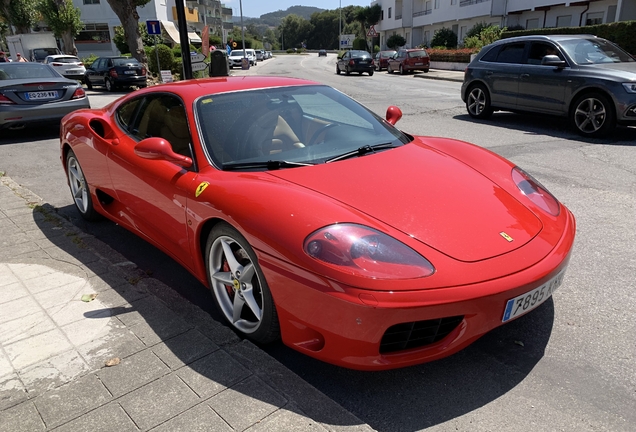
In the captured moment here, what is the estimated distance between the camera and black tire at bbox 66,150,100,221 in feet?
14.9

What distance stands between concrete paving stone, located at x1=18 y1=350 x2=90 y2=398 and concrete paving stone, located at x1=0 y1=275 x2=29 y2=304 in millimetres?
915

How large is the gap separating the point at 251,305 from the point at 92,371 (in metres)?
0.82

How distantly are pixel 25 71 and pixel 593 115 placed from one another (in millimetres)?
10307

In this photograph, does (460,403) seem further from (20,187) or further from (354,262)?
(20,187)

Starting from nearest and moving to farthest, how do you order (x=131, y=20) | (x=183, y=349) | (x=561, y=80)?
(x=183, y=349), (x=561, y=80), (x=131, y=20)

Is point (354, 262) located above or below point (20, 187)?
above

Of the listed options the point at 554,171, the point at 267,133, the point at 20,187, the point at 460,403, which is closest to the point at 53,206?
the point at 20,187

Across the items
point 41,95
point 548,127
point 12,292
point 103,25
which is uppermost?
point 103,25

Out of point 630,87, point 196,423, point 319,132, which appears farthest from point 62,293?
point 630,87

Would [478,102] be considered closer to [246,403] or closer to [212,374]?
[212,374]

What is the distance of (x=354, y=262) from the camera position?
2.16 metres

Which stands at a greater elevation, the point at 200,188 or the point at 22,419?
the point at 200,188

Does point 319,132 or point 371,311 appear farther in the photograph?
point 319,132

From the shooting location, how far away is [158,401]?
2.17m
